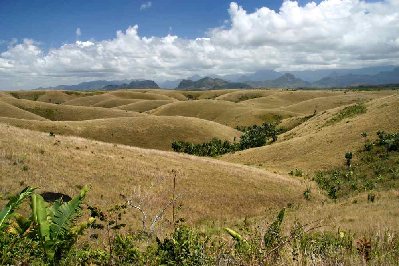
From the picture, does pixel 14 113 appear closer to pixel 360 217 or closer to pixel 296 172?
pixel 296 172

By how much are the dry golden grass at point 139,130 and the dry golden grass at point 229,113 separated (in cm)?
4482

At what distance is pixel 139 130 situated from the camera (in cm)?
11156

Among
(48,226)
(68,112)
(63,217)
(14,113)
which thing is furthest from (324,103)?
(48,226)

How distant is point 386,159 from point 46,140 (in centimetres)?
4385

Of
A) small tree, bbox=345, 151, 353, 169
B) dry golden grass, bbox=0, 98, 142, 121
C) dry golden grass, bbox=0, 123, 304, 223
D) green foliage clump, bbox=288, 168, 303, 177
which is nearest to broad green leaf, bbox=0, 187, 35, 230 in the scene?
dry golden grass, bbox=0, 123, 304, 223

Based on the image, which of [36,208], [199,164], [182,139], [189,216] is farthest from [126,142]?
[36,208]

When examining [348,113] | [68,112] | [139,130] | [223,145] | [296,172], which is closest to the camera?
[296,172]

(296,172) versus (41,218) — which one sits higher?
(41,218)

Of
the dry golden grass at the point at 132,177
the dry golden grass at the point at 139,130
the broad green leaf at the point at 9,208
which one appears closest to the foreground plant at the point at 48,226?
the broad green leaf at the point at 9,208

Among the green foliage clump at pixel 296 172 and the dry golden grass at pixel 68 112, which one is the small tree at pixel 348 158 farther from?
the dry golden grass at pixel 68 112

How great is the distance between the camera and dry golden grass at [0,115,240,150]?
348 feet

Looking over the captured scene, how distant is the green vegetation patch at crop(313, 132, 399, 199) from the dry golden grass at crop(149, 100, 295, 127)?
341ft

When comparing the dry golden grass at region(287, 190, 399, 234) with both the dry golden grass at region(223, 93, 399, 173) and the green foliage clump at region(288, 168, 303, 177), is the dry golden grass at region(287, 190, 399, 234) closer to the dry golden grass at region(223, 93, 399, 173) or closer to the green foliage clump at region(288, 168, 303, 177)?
the green foliage clump at region(288, 168, 303, 177)

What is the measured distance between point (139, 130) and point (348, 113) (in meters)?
56.7
